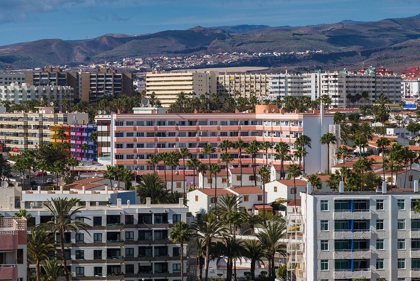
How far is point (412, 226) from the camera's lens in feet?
253

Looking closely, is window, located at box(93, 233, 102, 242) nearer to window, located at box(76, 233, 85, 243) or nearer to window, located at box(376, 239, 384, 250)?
window, located at box(76, 233, 85, 243)

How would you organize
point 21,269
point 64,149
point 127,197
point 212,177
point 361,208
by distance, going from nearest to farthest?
point 21,269 → point 361,208 → point 127,197 → point 212,177 → point 64,149

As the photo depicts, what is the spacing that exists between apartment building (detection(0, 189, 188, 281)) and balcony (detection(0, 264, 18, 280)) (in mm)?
40721

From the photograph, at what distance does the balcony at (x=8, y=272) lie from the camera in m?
43.0

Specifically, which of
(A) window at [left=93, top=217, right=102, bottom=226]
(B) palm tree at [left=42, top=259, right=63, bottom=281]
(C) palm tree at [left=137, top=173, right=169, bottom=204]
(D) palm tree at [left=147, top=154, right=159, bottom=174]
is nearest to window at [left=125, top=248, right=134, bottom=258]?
(A) window at [left=93, top=217, right=102, bottom=226]

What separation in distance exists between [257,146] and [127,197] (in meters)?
56.6

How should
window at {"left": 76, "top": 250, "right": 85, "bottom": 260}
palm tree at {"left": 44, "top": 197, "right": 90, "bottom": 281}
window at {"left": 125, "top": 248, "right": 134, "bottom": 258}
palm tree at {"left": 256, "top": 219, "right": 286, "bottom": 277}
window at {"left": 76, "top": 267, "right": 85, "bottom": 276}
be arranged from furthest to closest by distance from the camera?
1. palm tree at {"left": 256, "top": 219, "right": 286, "bottom": 277}
2. window at {"left": 125, "top": 248, "right": 134, "bottom": 258}
3. window at {"left": 76, "top": 250, "right": 85, "bottom": 260}
4. window at {"left": 76, "top": 267, "right": 85, "bottom": 276}
5. palm tree at {"left": 44, "top": 197, "right": 90, "bottom": 281}

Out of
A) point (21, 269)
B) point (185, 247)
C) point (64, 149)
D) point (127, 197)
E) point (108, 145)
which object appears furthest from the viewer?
point (64, 149)

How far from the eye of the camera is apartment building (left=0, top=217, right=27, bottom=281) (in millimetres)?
43344

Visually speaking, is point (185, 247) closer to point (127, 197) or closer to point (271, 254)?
point (271, 254)

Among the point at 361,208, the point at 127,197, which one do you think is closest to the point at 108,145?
the point at 127,197

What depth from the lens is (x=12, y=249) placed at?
44781mm

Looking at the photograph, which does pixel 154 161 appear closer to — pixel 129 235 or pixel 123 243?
pixel 129 235

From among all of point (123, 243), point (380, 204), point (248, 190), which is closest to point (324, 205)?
point (380, 204)
